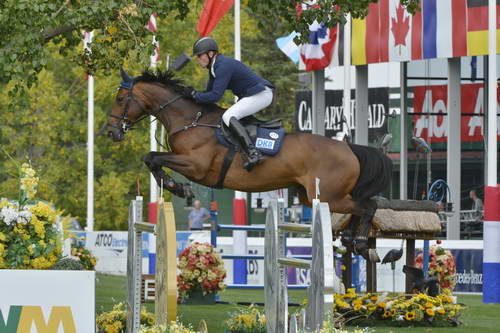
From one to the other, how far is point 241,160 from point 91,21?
245 centimetres

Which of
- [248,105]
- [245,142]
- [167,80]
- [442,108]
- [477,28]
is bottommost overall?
[245,142]

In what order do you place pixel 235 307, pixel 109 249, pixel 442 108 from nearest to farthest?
pixel 235 307 → pixel 109 249 → pixel 442 108

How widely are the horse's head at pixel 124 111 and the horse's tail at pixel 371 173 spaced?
8.23 feet

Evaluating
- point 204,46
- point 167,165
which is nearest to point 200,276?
point 167,165

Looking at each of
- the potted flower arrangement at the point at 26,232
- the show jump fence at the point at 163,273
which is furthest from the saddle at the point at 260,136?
the show jump fence at the point at 163,273

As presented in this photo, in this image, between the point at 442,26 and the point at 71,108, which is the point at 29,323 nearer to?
the point at 442,26

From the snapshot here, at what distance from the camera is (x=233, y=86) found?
46.3ft

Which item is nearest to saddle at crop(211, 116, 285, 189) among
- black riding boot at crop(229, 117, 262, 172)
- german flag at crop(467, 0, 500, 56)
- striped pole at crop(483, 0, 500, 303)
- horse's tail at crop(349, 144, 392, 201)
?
black riding boot at crop(229, 117, 262, 172)

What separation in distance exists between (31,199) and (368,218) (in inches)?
150

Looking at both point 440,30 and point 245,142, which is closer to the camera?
point 245,142

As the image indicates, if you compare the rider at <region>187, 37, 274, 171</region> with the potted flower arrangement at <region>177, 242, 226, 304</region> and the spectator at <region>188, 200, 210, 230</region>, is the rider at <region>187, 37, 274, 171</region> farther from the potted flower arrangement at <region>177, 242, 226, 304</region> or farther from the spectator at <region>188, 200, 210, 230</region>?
the spectator at <region>188, 200, 210, 230</region>

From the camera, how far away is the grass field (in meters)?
13.5

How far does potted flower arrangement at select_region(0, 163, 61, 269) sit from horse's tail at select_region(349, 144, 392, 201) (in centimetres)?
369

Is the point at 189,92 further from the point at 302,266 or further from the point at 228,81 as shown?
the point at 302,266
